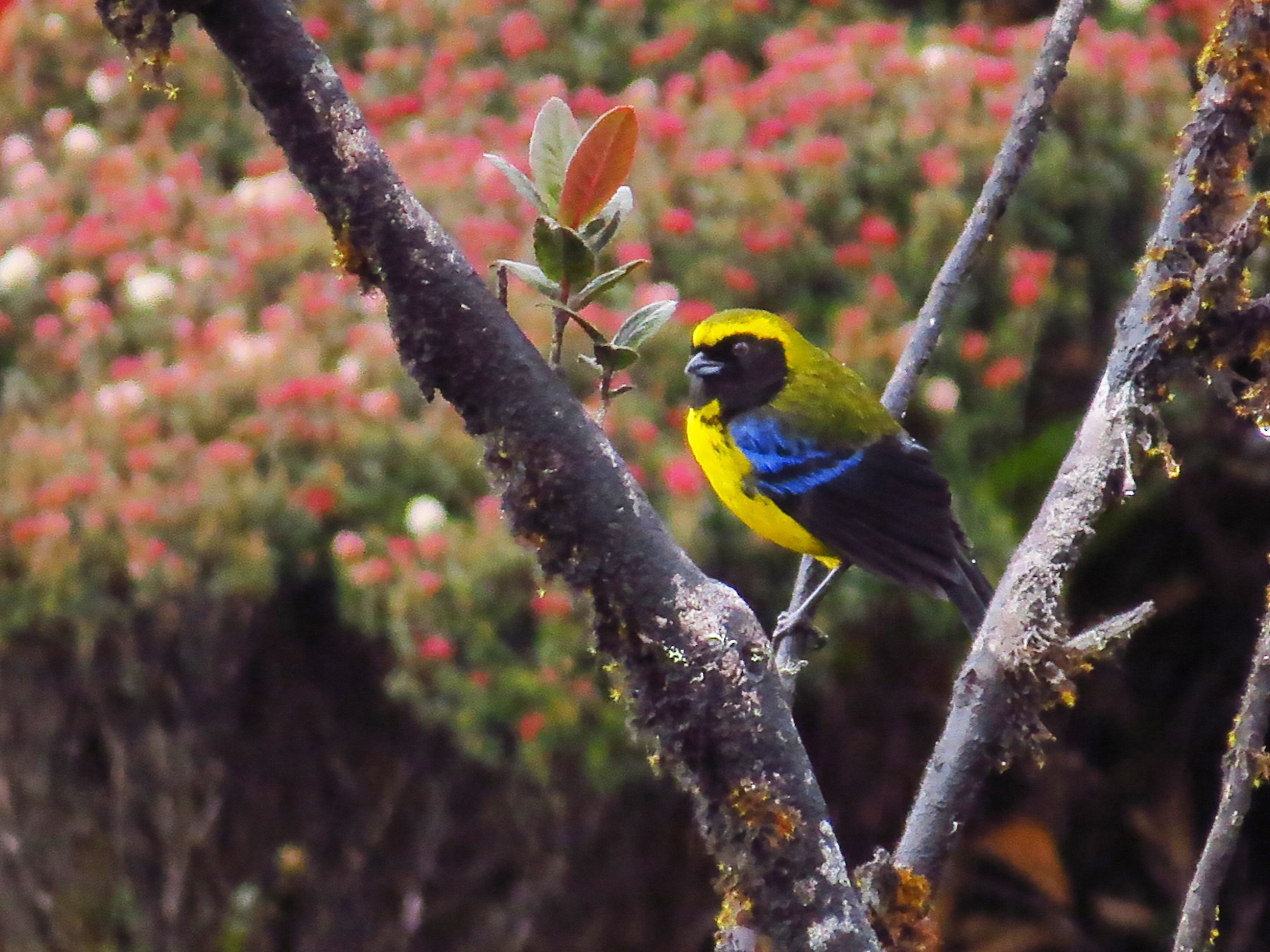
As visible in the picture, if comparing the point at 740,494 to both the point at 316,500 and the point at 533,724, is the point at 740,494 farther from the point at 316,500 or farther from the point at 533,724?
the point at 316,500

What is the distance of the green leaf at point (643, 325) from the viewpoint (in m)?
0.95

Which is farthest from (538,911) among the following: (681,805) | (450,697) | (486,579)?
(486,579)

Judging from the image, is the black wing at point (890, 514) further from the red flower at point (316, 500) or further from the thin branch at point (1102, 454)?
the red flower at point (316, 500)

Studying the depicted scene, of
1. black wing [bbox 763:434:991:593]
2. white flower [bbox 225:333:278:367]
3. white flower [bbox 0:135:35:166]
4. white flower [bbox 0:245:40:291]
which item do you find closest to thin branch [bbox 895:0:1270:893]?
black wing [bbox 763:434:991:593]

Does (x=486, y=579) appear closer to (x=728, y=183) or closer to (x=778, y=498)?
(x=778, y=498)

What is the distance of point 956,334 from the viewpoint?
11.8ft

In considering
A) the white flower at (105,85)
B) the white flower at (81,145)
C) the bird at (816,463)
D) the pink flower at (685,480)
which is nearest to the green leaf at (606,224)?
the bird at (816,463)

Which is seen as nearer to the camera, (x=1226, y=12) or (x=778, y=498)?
(x=1226, y=12)

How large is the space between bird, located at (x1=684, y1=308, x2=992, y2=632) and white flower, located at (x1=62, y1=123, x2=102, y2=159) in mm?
2815

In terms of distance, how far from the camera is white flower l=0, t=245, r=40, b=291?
411 centimetres

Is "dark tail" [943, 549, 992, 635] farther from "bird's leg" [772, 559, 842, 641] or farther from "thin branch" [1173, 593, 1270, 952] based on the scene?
"thin branch" [1173, 593, 1270, 952]

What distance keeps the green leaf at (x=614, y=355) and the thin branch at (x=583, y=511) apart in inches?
5.9

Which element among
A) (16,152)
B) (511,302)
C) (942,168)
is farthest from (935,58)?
(16,152)

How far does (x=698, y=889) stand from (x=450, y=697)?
3.04ft
